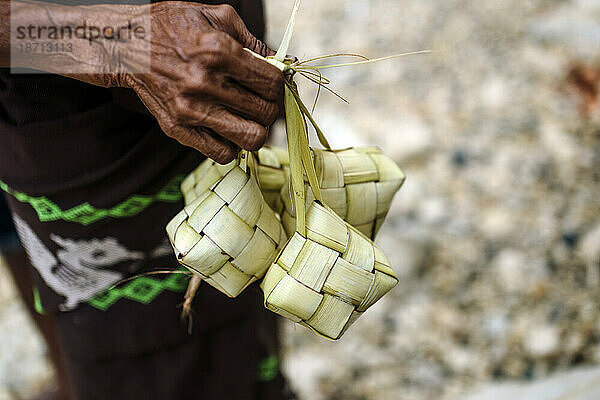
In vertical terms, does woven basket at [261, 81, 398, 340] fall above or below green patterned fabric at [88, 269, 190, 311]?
above

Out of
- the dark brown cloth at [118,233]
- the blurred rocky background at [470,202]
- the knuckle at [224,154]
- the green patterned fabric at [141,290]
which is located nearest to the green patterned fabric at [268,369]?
the dark brown cloth at [118,233]

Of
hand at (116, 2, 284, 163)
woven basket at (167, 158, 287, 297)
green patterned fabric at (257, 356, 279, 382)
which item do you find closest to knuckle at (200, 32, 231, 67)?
hand at (116, 2, 284, 163)

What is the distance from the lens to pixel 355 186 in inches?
24.6

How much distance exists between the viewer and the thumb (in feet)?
1.58

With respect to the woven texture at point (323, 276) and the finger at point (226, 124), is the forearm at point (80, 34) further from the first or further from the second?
the woven texture at point (323, 276)

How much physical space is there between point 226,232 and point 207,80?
0.54 ft

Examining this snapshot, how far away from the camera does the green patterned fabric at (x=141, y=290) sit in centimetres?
80

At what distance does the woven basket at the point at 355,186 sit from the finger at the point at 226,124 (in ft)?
0.36

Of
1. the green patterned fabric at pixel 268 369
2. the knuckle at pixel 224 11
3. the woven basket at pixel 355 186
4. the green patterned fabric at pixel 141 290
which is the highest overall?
the knuckle at pixel 224 11

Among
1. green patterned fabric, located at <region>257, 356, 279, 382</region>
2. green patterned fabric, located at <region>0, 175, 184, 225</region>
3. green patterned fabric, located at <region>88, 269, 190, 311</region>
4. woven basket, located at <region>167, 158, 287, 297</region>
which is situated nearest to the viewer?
woven basket, located at <region>167, 158, 287, 297</region>

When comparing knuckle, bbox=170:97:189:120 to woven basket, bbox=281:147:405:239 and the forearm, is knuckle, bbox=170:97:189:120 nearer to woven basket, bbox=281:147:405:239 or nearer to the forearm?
the forearm

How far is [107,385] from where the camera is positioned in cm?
86

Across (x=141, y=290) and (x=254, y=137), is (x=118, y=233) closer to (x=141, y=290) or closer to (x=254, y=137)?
(x=141, y=290)

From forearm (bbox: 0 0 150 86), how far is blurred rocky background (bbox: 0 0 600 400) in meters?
1.06
